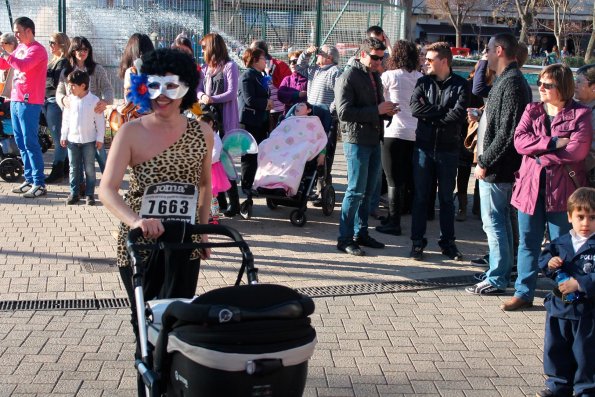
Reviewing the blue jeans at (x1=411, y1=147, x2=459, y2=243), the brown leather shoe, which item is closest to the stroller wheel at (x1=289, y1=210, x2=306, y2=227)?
the blue jeans at (x1=411, y1=147, x2=459, y2=243)

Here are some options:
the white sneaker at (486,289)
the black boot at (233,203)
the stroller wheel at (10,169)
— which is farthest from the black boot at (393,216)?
Result: the stroller wheel at (10,169)

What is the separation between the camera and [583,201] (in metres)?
4.71

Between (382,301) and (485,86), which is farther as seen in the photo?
(485,86)

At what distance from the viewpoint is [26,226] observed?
343 inches

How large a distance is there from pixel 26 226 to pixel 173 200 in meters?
5.05

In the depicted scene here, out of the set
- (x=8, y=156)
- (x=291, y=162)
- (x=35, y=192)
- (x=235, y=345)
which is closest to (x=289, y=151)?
(x=291, y=162)

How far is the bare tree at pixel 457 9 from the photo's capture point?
61.6 meters

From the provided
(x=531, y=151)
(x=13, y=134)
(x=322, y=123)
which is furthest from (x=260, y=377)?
(x=13, y=134)

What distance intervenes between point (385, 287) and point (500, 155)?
1.49 m

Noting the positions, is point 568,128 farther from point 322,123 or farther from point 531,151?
point 322,123

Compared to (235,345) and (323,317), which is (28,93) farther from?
(235,345)

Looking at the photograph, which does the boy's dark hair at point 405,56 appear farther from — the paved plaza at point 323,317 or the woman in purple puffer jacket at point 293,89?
the woman in purple puffer jacket at point 293,89

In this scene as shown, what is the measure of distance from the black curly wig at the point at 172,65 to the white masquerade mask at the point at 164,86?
0.04m

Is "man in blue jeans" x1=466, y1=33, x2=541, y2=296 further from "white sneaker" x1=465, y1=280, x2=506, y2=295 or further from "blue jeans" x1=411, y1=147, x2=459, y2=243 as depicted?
"blue jeans" x1=411, y1=147, x2=459, y2=243
